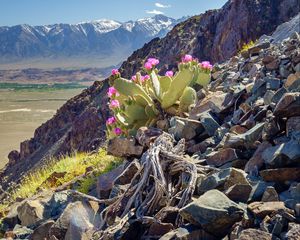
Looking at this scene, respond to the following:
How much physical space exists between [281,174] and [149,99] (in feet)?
12.8

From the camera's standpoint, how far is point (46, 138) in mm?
54219

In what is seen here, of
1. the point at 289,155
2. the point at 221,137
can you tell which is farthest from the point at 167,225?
the point at 221,137

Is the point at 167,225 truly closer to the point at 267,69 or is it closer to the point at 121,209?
the point at 121,209

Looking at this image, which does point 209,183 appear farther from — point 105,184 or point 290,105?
point 105,184

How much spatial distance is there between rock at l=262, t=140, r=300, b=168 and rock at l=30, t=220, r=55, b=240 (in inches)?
87.1

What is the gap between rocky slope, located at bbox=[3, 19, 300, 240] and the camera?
3036 millimetres

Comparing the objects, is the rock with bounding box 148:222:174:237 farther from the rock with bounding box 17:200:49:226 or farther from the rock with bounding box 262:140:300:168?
the rock with bounding box 17:200:49:226

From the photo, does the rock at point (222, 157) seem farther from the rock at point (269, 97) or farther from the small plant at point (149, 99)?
the small plant at point (149, 99)

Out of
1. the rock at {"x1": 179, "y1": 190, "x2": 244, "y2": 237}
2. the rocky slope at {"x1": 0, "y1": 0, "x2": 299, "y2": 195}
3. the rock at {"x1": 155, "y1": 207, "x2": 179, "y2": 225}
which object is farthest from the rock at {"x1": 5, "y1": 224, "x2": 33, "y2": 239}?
the rocky slope at {"x1": 0, "y1": 0, "x2": 299, "y2": 195}

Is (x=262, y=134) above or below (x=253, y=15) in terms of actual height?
below

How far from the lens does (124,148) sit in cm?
583

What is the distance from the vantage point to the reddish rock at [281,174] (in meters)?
3.29

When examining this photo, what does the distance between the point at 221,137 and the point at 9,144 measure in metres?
79.9

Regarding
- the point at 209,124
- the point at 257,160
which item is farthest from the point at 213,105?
the point at 257,160
